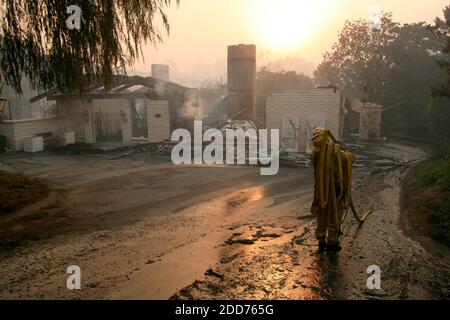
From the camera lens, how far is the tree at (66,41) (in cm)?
832

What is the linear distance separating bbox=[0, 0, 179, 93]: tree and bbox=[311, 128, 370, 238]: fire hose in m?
6.20

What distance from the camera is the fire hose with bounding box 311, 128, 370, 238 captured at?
214 inches

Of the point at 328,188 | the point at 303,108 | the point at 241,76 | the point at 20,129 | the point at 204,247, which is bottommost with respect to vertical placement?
the point at 204,247

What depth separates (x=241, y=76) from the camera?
86.7ft

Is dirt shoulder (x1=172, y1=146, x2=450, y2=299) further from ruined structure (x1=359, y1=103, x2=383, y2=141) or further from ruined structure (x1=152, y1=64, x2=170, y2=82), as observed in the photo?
ruined structure (x1=152, y1=64, x2=170, y2=82)

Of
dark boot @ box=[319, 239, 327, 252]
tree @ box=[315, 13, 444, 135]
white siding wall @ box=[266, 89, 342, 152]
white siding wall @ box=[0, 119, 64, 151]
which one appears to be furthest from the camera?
tree @ box=[315, 13, 444, 135]

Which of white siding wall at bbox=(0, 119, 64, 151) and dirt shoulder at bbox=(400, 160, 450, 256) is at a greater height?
white siding wall at bbox=(0, 119, 64, 151)

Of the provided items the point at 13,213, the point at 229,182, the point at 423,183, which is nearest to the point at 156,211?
the point at 13,213

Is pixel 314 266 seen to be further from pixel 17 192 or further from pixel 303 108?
pixel 303 108

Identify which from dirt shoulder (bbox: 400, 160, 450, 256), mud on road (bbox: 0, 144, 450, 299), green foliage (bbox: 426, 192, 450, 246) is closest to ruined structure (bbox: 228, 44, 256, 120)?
mud on road (bbox: 0, 144, 450, 299)

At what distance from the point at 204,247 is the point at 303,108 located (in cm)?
1510

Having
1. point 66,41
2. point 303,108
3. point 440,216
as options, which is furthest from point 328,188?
point 303,108
